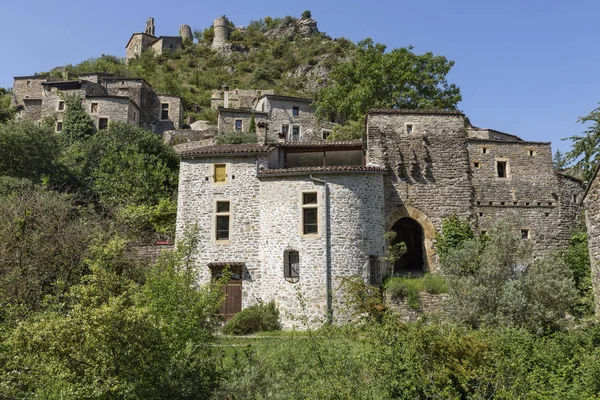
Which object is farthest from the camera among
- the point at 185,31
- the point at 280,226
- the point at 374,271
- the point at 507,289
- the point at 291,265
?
the point at 185,31

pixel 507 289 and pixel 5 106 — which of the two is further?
pixel 5 106

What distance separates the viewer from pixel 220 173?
2286 centimetres

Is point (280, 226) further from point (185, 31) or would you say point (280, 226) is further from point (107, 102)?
point (185, 31)

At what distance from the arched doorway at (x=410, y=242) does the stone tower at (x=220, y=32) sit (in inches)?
2975

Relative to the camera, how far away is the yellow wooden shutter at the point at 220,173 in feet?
74.8

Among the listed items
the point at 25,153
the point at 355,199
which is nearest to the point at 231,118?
the point at 25,153

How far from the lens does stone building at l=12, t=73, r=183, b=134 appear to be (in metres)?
47.1

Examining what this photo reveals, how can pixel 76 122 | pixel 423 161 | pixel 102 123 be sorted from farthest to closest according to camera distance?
pixel 102 123
pixel 76 122
pixel 423 161

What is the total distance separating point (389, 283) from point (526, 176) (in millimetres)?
10467


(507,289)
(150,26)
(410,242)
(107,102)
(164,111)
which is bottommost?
(507,289)

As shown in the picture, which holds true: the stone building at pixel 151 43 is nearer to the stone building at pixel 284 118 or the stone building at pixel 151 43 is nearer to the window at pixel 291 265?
the stone building at pixel 284 118

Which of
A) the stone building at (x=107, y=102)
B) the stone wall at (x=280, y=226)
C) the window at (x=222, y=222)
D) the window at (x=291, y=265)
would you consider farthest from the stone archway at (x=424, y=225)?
the stone building at (x=107, y=102)

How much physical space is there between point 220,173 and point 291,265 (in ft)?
18.1

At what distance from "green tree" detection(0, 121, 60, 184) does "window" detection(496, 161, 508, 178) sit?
25867 mm
